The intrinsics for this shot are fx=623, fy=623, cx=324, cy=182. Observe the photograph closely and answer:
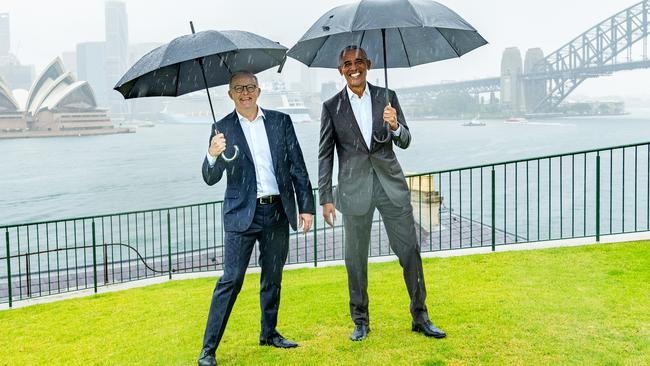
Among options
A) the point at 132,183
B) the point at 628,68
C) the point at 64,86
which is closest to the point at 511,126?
the point at 628,68

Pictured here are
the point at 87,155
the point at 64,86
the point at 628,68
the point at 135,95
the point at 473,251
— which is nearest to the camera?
the point at 135,95

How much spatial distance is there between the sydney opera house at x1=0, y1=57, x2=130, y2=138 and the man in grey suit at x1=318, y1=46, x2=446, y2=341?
80.8 meters

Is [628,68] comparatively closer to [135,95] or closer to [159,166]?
[159,166]

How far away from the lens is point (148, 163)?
6394cm

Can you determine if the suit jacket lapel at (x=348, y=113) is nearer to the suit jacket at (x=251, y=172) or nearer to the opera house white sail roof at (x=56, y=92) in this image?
the suit jacket at (x=251, y=172)

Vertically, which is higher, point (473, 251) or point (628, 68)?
point (628, 68)

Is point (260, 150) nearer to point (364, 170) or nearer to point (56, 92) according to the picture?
point (364, 170)

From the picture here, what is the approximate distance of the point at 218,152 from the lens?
3.25 metres

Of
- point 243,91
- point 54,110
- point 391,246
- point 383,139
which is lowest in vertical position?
point 391,246

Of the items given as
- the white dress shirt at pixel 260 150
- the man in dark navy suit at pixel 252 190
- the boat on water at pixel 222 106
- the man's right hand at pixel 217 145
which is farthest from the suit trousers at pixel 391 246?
the boat on water at pixel 222 106

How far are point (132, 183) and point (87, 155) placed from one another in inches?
946

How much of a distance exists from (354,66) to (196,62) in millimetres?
978

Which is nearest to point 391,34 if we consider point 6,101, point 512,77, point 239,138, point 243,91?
point 243,91

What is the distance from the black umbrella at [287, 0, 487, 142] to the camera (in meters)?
3.36
